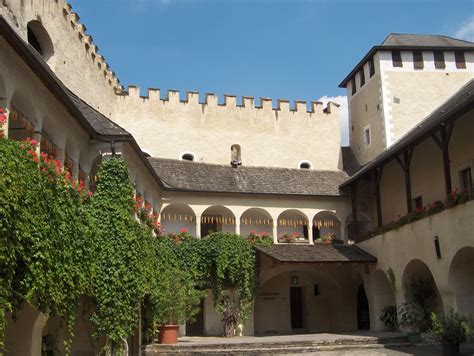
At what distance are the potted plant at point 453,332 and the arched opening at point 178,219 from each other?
1250 centimetres

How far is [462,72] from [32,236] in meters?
24.9

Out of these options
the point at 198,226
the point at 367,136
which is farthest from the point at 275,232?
the point at 367,136

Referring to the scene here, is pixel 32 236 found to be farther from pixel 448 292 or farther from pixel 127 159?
pixel 448 292

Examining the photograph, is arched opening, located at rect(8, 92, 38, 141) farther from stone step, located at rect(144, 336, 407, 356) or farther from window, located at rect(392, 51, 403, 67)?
window, located at rect(392, 51, 403, 67)

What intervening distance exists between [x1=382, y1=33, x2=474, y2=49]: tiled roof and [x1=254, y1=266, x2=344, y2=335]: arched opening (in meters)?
11.6

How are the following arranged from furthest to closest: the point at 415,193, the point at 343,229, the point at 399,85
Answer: the point at 399,85 < the point at 343,229 < the point at 415,193

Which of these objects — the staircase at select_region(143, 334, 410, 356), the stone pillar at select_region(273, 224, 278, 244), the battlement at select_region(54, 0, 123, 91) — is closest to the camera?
the staircase at select_region(143, 334, 410, 356)

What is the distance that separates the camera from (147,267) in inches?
652

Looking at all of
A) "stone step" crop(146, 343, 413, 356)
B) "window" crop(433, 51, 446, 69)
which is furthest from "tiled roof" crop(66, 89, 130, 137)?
"window" crop(433, 51, 446, 69)

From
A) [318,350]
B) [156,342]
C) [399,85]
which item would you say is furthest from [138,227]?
[399,85]

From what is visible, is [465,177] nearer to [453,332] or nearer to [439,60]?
[453,332]

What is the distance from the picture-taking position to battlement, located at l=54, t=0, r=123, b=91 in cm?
2186

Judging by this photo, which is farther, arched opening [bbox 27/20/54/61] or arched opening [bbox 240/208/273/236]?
arched opening [bbox 240/208/273/236]

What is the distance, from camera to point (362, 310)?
2647 cm
